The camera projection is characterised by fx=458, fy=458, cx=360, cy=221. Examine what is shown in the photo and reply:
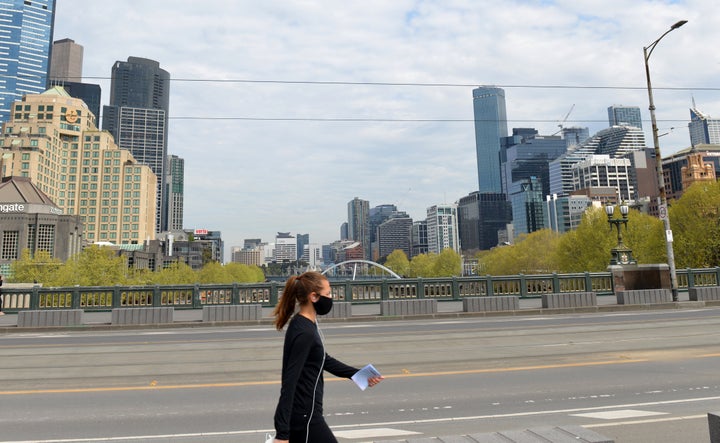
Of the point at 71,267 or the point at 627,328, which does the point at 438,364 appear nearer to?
the point at 627,328

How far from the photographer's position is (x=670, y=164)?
615ft

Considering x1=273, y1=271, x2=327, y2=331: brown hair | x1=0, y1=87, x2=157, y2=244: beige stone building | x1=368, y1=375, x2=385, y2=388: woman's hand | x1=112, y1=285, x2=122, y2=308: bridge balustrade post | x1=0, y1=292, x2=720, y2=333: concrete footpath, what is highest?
x1=0, y1=87, x2=157, y2=244: beige stone building

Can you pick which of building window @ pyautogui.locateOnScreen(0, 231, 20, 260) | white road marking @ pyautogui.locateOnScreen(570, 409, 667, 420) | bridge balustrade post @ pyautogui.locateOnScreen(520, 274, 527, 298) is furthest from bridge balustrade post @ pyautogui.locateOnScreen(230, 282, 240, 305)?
building window @ pyautogui.locateOnScreen(0, 231, 20, 260)

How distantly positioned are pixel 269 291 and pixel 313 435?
19474mm

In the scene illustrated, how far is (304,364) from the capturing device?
123 inches

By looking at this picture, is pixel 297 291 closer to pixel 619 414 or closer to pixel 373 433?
pixel 373 433

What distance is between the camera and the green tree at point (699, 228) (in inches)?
1895

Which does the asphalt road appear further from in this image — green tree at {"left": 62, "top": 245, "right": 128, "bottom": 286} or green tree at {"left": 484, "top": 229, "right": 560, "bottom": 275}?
green tree at {"left": 484, "top": 229, "right": 560, "bottom": 275}

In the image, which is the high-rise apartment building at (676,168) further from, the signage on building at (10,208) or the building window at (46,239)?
the signage on building at (10,208)

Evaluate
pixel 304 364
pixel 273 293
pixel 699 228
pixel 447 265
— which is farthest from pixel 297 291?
pixel 447 265

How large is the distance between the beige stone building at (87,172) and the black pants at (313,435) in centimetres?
16249

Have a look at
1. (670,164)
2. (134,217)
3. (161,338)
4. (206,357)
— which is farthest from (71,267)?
(670,164)

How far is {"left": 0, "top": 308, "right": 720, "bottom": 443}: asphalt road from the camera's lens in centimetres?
571

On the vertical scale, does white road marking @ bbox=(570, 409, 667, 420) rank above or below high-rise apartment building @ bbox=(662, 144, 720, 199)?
below
